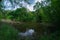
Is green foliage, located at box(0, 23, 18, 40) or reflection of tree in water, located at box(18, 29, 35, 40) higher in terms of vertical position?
green foliage, located at box(0, 23, 18, 40)

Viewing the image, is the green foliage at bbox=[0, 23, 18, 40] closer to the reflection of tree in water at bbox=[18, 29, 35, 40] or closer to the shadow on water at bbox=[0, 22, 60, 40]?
the shadow on water at bbox=[0, 22, 60, 40]

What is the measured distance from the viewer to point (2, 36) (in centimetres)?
535

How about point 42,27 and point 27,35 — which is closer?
point 27,35

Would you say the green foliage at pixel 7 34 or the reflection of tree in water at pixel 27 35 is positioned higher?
the green foliage at pixel 7 34

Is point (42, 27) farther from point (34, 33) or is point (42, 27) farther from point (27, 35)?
point (27, 35)

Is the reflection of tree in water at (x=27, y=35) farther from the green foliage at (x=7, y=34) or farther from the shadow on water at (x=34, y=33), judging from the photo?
the green foliage at (x=7, y=34)

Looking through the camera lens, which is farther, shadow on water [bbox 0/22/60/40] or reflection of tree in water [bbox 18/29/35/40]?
reflection of tree in water [bbox 18/29/35/40]

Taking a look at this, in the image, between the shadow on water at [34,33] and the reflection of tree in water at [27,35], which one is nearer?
the shadow on water at [34,33]

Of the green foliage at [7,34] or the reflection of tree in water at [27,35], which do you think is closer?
the green foliage at [7,34]

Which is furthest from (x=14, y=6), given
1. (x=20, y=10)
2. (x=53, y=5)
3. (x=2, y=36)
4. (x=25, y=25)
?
(x=2, y=36)

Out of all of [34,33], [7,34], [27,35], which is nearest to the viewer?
[7,34]

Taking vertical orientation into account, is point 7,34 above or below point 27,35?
above

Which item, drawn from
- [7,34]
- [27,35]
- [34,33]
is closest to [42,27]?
[34,33]

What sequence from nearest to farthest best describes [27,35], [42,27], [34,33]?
1. [27,35]
2. [34,33]
3. [42,27]
